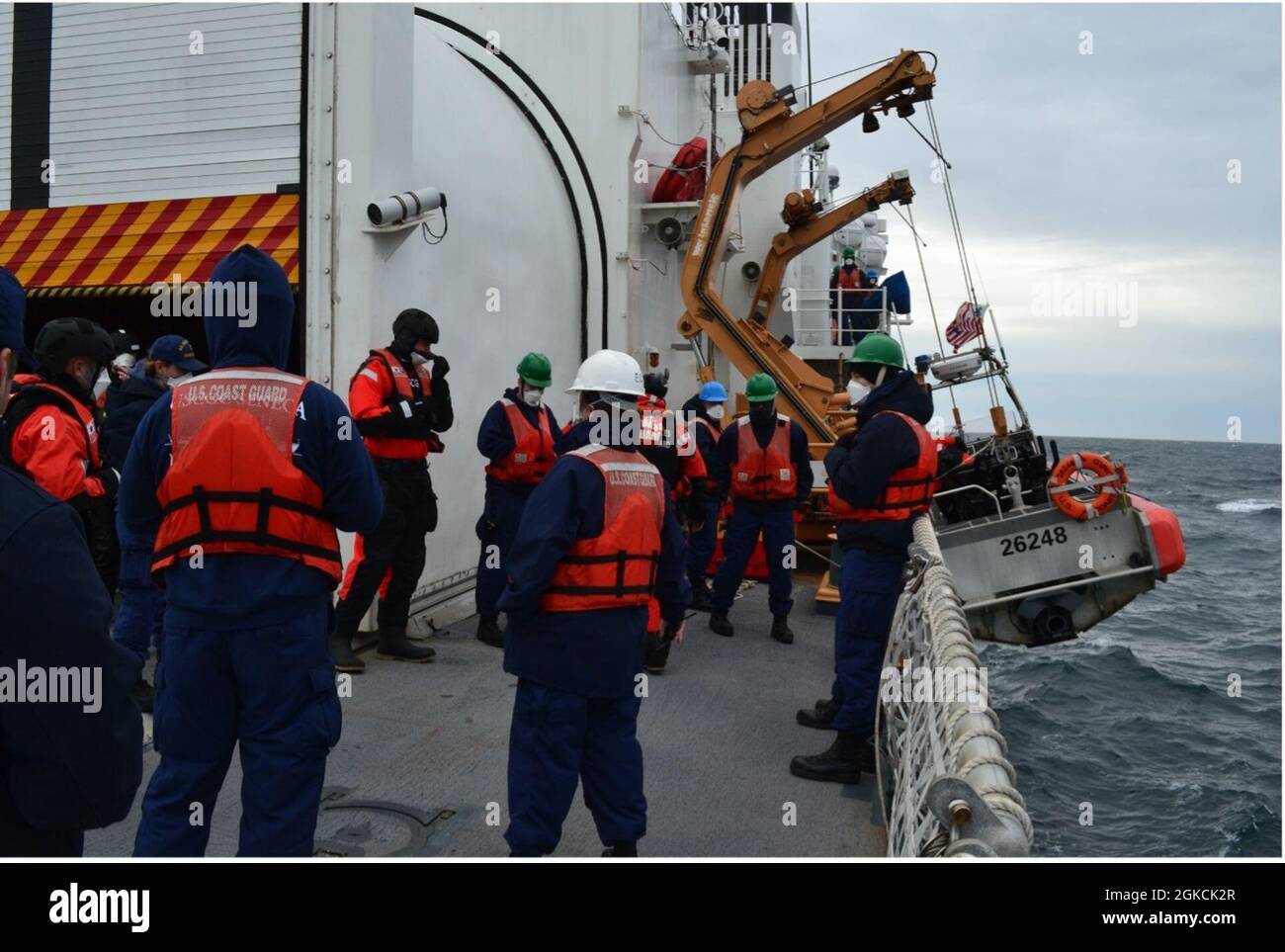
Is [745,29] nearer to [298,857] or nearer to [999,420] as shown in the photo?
[999,420]

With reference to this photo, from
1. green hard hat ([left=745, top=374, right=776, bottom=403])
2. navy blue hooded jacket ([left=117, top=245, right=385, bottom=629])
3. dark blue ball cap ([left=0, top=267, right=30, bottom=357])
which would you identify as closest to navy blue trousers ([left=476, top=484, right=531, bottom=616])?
green hard hat ([left=745, top=374, right=776, bottom=403])

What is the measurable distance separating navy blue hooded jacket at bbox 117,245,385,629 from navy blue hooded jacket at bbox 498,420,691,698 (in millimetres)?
513

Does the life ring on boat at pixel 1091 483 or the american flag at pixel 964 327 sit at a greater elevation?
the american flag at pixel 964 327

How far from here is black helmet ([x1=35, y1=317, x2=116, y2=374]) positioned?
4.07 metres

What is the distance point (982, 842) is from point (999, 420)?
8212 mm

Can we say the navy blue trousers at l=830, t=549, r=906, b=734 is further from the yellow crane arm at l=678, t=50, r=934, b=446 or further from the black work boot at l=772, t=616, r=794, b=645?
the yellow crane arm at l=678, t=50, r=934, b=446

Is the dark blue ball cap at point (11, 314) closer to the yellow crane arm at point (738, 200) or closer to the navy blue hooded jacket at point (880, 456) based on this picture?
the navy blue hooded jacket at point (880, 456)

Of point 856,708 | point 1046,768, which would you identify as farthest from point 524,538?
point 1046,768

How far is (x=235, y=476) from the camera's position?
2.66 metres

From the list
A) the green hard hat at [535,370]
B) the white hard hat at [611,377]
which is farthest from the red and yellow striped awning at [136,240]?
the white hard hat at [611,377]

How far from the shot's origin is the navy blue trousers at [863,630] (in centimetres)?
442

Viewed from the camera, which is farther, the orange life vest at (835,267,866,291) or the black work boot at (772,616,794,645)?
the orange life vest at (835,267,866,291)

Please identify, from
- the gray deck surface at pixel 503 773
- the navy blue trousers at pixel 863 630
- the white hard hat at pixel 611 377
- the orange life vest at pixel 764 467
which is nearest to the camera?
the white hard hat at pixel 611 377

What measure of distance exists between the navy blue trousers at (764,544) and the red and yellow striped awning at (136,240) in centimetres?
333
